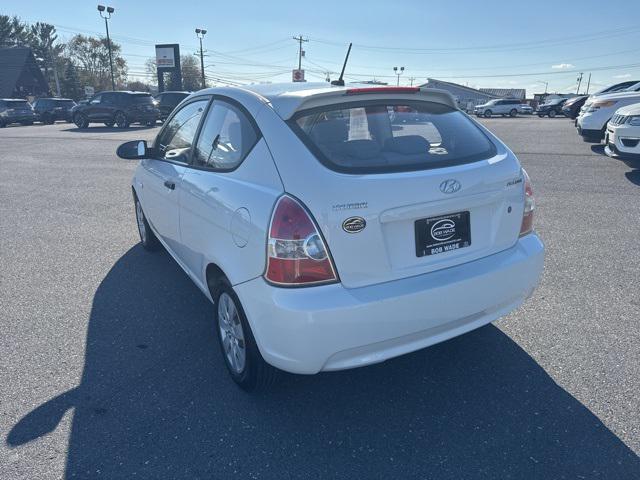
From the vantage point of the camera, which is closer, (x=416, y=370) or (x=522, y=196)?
(x=522, y=196)

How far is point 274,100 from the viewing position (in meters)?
2.66

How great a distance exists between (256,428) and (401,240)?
4.08ft

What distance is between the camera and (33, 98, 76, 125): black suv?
99.6 feet

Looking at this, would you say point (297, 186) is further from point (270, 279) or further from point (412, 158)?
point (412, 158)

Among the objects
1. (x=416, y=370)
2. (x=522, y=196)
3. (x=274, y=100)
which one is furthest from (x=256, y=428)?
(x=522, y=196)

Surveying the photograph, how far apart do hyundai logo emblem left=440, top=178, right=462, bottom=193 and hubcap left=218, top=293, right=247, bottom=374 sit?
1294 mm

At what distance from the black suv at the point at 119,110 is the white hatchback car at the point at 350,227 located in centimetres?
2394

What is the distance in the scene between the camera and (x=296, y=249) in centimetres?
219

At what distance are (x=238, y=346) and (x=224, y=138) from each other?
1287 millimetres

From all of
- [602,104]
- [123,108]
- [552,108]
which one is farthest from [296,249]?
[552,108]

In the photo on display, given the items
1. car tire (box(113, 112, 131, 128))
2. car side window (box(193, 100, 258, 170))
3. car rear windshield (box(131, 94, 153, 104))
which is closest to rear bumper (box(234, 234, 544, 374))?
car side window (box(193, 100, 258, 170))

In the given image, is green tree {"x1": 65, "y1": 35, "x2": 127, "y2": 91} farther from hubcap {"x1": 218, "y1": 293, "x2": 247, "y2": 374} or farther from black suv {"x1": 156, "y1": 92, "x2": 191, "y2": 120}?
hubcap {"x1": 218, "y1": 293, "x2": 247, "y2": 374}

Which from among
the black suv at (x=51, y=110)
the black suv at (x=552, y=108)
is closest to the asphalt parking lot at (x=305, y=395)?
the black suv at (x=51, y=110)

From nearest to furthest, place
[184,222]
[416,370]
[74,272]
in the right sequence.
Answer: [416,370], [184,222], [74,272]
